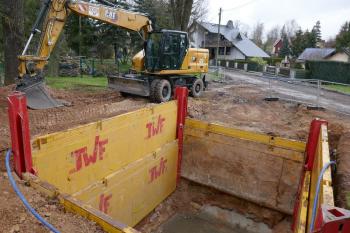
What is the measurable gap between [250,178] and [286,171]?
0.86m

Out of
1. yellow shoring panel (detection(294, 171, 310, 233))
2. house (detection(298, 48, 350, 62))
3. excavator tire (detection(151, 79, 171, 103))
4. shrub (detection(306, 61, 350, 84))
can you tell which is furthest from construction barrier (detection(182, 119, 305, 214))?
house (detection(298, 48, 350, 62))

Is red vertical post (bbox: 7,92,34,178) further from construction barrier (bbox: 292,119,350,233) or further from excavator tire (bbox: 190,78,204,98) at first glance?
excavator tire (bbox: 190,78,204,98)

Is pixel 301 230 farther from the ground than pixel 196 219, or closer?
farther from the ground

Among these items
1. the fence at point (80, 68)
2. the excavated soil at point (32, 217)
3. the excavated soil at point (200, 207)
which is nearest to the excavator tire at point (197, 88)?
the excavated soil at point (200, 207)

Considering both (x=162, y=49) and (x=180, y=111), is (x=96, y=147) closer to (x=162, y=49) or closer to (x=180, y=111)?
(x=180, y=111)

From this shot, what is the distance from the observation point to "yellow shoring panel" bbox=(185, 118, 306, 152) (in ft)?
21.1

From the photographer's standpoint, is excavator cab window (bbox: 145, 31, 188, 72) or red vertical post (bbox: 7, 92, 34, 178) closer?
red vertical post (bbox: 7, 92, 34, 178)

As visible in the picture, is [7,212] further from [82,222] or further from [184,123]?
[184,123]

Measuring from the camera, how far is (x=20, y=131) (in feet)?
12.0

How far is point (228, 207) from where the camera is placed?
747 centimetres

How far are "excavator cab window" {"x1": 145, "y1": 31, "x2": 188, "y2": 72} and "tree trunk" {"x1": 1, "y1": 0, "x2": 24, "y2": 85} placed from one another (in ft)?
17.2

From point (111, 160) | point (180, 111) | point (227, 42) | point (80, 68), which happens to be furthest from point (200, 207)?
point (227, 42)

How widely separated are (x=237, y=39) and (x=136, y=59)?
135 ft

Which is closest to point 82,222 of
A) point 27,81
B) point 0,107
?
point 27,81
